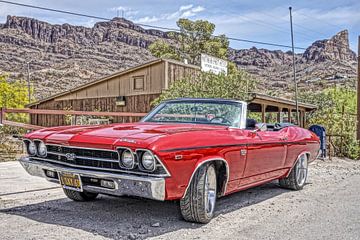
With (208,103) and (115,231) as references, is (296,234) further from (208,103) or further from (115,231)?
(208,103)

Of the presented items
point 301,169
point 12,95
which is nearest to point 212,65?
point 301,169

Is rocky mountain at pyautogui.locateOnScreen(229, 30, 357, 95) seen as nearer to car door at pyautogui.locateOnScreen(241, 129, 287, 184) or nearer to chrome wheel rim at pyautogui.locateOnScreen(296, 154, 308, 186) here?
chrome wheel rim at pyautogui.locateOnScreen(296, 154, 308, 186)

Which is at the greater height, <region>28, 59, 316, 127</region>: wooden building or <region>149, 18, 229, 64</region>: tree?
<region>149, 18, 229, 64</region>: tree

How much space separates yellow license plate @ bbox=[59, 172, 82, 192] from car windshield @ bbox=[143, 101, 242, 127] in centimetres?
169

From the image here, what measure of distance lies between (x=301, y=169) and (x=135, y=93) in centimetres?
1473

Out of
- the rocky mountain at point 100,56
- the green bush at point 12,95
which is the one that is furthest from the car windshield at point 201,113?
the rocky mountain at point 100,56

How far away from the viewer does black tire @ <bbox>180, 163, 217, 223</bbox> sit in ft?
14.3

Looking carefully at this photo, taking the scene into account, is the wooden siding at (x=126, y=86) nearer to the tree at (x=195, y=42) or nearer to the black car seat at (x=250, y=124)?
the black car seat at (x=250, y=124)

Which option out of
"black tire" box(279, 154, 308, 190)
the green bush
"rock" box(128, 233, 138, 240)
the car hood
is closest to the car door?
"black tire" box(279, 154, 308, 190)

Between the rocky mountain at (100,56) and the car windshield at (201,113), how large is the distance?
47.6 metres

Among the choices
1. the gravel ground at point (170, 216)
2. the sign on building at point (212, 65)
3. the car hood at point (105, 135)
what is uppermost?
the sign on building at point (212, 65)

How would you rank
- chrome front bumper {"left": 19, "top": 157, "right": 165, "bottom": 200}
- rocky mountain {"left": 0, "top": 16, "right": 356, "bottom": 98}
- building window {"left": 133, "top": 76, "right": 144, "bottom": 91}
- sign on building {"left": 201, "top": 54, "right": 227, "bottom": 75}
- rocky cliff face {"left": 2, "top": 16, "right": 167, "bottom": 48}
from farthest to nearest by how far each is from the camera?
1. rocky cliff face {"left": 2, "top": 16, "right": 167, "bottom": 48}
2. rocky mountain {"left": 0, "top": 16, "right": 356, "bottom": 98}
3. building window {"left": 133, "top": 76, "right": 144, "bottom": 91}
4. sign on building {"left": 201, "top": 54, "right": 227, "bottom": 75}
5. chrome front bumper {"left": 19, "top": 157, "right": 165, "bottom": 200}

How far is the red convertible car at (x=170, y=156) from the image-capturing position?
3982 mm

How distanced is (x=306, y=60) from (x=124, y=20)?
179 ft
